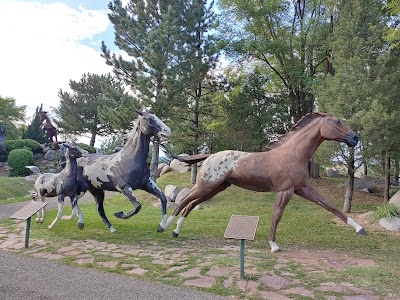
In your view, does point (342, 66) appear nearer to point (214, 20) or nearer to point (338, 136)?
point (338, 136)

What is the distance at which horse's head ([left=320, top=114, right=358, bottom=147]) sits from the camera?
18.3 feet

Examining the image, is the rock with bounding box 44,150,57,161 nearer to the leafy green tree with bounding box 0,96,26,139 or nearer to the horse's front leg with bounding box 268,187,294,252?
the leafy green tree with bounding box 0,96,26,139

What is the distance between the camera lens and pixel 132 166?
6.38 metres

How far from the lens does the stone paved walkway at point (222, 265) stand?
3.67 m

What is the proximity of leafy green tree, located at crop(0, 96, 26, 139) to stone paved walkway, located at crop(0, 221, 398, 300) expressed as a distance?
26.2m

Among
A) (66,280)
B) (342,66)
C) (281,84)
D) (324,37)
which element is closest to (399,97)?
(342,66)

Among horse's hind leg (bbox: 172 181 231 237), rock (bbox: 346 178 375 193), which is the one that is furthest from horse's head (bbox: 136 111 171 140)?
rock (bbox: 346 178 375 193)

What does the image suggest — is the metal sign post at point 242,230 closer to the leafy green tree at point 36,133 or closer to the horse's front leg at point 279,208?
the horse's front leg at point 279,208

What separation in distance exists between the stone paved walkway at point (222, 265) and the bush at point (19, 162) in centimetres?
1433

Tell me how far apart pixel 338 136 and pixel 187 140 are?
380 inches

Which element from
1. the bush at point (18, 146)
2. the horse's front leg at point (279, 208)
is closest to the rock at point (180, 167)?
the bush at point (18, 146)

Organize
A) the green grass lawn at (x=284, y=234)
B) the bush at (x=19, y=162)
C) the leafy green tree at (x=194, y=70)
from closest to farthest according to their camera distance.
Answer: the green grass lawn at (x=284, y=234), the leafy green tree at (x=194, y=70), the bush at (x=19, y=162)

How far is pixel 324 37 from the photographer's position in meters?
14.0

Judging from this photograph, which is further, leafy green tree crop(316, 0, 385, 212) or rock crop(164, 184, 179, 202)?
rock crop(164, 184, 179, 202)
